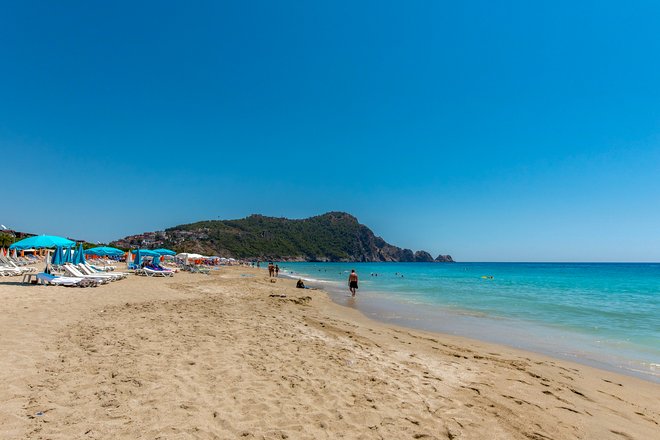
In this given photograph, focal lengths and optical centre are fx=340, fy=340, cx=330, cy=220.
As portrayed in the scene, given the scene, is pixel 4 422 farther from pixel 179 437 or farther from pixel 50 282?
pixel 50 282

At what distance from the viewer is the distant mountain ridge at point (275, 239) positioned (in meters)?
117

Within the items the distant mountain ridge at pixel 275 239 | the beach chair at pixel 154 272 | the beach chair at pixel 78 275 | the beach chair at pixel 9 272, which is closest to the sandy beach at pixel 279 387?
the beach chair at pixel 78 275

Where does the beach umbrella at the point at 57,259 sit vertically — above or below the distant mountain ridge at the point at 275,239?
below

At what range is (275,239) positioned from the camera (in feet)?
496

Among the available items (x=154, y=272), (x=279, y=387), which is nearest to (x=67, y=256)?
(x=154, y=272)

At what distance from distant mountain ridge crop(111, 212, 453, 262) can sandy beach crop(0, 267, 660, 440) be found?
98.7 meters

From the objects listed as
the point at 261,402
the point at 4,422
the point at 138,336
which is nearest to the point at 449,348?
the point at 261,402

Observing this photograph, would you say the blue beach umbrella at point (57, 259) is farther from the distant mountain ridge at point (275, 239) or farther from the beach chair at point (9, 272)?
the distant mountain ridge at point (275, 239)

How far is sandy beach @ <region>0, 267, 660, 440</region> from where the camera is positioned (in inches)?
146

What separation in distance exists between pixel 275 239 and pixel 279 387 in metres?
148

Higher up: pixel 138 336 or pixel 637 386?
pixel 138 336

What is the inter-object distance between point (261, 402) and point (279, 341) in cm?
318

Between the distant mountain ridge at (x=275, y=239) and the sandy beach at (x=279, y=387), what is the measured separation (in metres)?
98.7

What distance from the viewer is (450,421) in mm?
4125
